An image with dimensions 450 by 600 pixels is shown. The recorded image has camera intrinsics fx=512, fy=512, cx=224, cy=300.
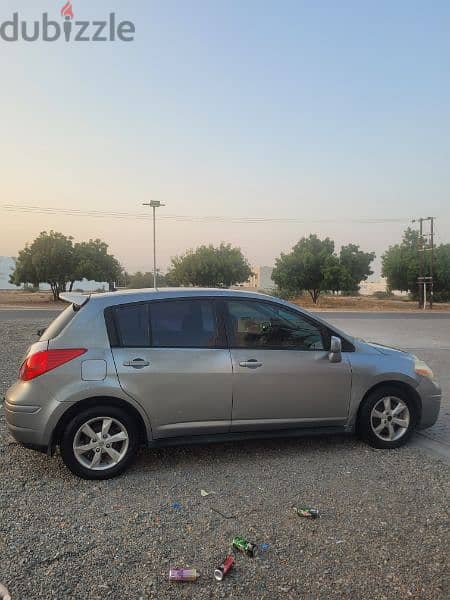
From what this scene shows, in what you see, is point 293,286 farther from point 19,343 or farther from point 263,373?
point 263,373

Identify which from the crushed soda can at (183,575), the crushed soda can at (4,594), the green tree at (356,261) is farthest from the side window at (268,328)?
the green tree at (356,261)

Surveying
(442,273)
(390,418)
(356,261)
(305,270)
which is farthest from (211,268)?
(390,418)

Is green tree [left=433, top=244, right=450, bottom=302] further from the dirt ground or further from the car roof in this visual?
the car roof

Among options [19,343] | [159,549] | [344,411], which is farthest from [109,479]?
[19,343]

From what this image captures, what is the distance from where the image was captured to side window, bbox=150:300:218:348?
15.3 feet

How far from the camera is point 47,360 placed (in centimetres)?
433

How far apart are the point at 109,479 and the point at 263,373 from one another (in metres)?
1.64

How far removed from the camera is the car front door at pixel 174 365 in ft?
14.6

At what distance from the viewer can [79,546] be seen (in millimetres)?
3279

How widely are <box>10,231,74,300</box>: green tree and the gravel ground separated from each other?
44.2 m

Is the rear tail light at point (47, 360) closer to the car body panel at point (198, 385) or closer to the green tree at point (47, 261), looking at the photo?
the car body panel at point (198, 385)

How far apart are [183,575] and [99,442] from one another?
1.69 m

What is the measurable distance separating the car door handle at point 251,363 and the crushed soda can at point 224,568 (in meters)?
1.86

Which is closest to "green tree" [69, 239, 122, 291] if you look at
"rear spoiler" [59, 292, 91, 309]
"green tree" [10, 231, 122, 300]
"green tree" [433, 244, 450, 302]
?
"green tree" [10, 231, 122, 300]
